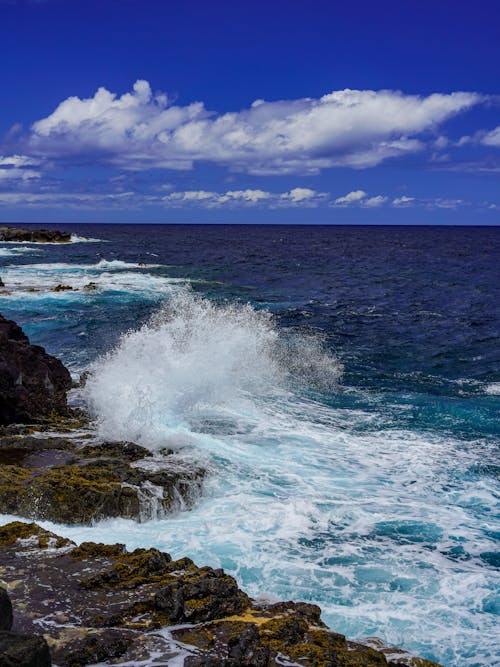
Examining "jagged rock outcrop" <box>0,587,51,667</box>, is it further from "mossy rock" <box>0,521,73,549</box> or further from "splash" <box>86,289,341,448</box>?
"splash" <box>86,289,341,448</box>

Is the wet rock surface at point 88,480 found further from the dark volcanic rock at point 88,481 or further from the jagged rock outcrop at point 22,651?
the jagged rock outcrop at point 22,651

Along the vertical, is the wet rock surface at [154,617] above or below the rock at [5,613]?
below

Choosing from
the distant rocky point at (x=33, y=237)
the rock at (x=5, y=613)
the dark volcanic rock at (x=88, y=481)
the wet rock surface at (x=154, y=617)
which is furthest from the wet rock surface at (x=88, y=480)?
the distant rocky point at (x=33, y=237)

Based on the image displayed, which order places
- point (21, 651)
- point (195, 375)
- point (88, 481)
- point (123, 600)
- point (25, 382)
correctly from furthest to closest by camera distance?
point (195, 375) < point (25, 382) < point (88, 481) < point (123, 600) < point (21, 651)

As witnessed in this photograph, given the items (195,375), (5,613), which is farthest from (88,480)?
(195,375)

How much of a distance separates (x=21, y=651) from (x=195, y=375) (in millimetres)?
13614

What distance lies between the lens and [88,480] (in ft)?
Answer: 36.9

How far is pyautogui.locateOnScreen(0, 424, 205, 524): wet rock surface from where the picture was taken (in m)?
10.6

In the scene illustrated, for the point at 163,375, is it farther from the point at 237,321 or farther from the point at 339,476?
the point at 237,321

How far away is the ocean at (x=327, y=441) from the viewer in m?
9.19

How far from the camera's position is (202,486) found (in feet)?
39.4

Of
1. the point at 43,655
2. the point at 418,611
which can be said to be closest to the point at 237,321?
the point at 418,611

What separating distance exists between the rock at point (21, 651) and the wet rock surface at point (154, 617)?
121cm

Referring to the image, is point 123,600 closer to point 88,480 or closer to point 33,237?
point 88,480
